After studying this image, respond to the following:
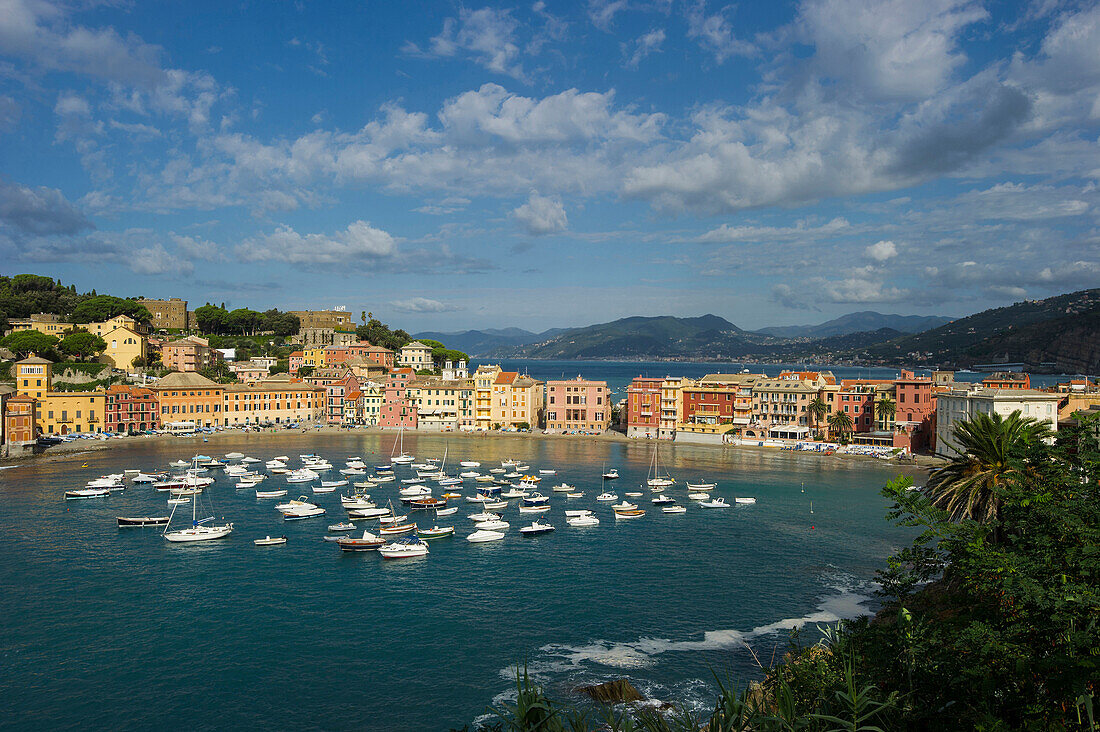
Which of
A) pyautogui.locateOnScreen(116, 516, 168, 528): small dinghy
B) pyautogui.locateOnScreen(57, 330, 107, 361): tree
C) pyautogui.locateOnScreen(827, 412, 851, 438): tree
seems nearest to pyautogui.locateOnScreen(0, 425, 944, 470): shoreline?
pyautogui.locateOnScreen(827, 412, 851, 438): tree

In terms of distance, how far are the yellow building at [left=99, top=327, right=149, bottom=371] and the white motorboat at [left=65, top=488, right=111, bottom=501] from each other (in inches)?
2158

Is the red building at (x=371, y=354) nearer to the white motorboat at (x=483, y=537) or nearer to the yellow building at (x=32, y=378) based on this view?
the yellow building at (x=32, y=378)

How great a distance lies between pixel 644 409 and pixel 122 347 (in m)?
71.1

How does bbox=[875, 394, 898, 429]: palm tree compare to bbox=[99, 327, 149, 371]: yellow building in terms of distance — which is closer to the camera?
bbox=[875, 394, 898, 429]: palm tree

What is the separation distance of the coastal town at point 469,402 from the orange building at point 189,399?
0.13 meters

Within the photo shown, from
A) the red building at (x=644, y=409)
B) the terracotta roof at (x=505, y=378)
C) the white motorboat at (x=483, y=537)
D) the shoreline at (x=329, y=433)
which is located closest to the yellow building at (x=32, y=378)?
the shoreline at (x=329, y=433)

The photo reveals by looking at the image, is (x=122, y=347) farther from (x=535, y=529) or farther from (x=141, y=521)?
(x=535, y=529)

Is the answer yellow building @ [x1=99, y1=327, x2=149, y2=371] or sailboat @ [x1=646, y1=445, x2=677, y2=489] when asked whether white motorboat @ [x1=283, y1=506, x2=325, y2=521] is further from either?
yellow building @ [x1=99, y1=327, x2=149, y2=371]

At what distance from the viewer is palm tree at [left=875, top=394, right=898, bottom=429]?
71.1 m

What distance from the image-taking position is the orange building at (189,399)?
81.5m

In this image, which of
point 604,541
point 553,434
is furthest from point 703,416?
point 604,541

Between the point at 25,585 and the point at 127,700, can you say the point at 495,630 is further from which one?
the point at 25,585

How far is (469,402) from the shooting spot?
8719 cm

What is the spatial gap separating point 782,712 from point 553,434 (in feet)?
245
